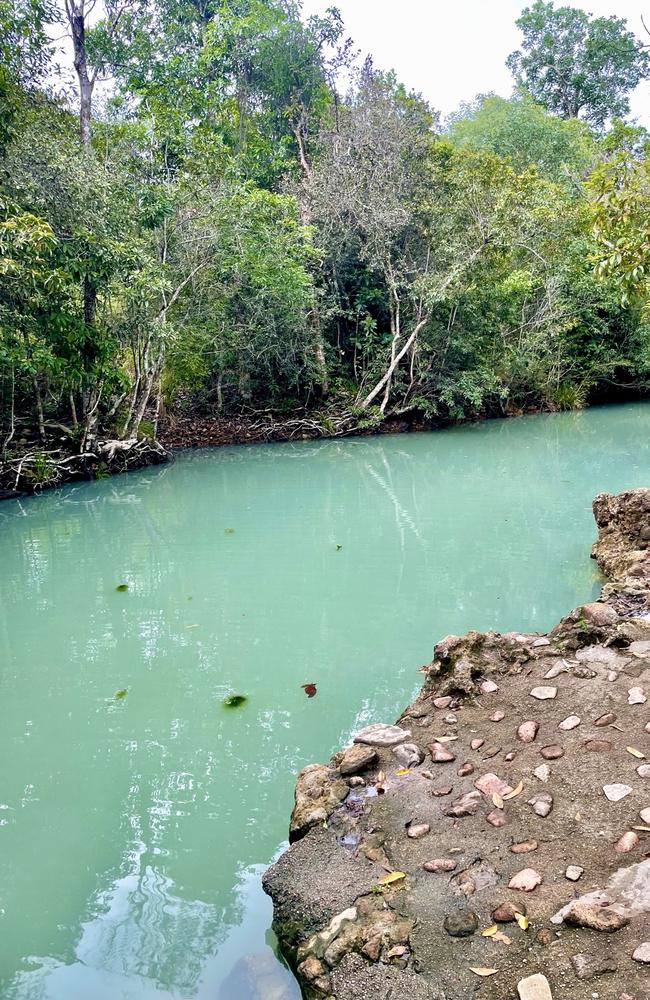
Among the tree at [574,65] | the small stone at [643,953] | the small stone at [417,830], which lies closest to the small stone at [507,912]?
the small stone at [643,953]

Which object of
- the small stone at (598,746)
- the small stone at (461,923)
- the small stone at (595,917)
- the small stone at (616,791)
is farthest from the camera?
the small stone at (598,746)

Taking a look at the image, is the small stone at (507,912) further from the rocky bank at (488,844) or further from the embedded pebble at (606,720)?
the embedded pebble at (606,720)

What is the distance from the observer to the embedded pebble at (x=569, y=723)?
262cm

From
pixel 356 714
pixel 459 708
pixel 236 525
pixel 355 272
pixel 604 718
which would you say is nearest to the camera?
pixel 604 718

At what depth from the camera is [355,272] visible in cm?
1488

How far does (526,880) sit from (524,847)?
140 millimetres

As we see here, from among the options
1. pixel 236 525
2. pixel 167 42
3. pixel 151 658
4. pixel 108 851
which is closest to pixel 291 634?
pixel 151 658

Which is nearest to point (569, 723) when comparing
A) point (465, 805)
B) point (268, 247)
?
point (465, 805)

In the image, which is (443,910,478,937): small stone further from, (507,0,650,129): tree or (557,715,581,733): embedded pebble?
(507,0,650,129): tree

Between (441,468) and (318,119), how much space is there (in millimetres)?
12399

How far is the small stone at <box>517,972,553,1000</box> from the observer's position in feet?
5.22

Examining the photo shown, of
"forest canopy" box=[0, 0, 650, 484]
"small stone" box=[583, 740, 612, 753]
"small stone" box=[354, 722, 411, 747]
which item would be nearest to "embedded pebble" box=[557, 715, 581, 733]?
"small stone" box=[583, 740, 612, 753]

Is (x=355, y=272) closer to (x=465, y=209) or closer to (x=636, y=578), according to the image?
(x=465, y=209)

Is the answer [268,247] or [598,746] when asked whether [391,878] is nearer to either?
[598,746]
